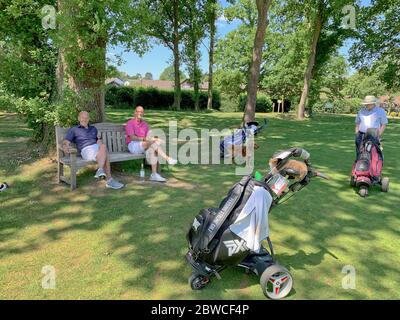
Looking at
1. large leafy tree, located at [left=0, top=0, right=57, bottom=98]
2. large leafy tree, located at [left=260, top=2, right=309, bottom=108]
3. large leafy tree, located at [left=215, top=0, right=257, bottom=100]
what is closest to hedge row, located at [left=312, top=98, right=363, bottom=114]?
large leafy tree, located at [left=260, top=2, right=309, bottom=108]

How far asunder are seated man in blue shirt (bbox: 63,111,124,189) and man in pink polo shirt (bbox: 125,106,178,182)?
2.52 ft

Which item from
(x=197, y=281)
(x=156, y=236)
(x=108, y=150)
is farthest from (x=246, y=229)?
(x=108, y=150)

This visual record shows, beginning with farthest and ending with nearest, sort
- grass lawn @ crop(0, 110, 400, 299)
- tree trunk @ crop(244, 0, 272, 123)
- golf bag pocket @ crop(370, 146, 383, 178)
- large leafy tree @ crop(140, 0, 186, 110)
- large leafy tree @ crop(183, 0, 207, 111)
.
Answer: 1. large leafy tree @ crop(183, 0, 207, 111)
2. large leafy tree @ crop(140, 0, 186, 110)
3. tree trunk @ crop(244, 0, 272, 123)
4. golf bag pocket @ crop(370, 146, 383, 178)
5. grass lawn @ crop(0, 110, 400, 299)

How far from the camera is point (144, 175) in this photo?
22.7ft

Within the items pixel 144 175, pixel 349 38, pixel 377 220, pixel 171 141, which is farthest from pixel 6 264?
pixel 349 38

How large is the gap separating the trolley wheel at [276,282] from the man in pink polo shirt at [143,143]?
3798 millimetres

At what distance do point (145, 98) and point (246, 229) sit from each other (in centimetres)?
2930

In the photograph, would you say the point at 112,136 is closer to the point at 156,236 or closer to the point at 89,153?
the point at 89,153

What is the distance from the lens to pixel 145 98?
31250 mm

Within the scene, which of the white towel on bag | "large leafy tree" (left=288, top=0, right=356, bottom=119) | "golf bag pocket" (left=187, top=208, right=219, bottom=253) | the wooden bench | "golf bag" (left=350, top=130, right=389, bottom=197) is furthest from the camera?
"large leafy tree" (left=288, top=0, right=356, bottom=119)

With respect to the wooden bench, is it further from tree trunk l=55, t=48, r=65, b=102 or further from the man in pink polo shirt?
tree trunk l=55, t=48, r=65, b=102

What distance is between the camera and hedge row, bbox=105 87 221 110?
99.0 ft
